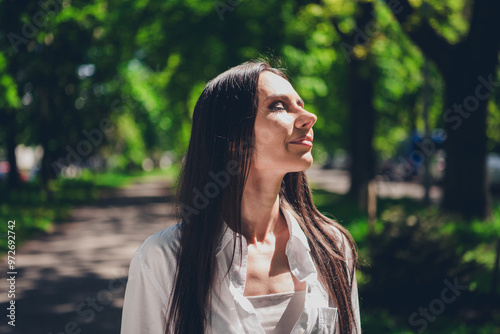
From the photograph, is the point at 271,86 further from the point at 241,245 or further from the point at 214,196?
the point at 241,245

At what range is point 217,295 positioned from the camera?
5.04 ft

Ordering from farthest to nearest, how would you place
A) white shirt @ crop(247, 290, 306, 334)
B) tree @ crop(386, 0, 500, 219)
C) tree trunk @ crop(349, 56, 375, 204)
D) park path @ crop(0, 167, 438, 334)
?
tree trunk @ crop(349, 56, 375, 204) → tree @ crop(386, 0, 500, 219) → park path @ crop(0, 167, 438, 334) → white shirt @ crop(247, 290, 306, 334)

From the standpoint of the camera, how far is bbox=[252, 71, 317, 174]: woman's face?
158 cm

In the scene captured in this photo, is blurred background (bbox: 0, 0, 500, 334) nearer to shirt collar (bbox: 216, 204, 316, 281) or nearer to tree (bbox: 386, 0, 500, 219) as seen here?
tree (bbox: 386, 0, 500, 219)

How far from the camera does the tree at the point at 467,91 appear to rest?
8938 mm

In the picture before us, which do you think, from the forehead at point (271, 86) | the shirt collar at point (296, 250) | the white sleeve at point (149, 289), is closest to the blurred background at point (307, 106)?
the forehead at point (271, 86)

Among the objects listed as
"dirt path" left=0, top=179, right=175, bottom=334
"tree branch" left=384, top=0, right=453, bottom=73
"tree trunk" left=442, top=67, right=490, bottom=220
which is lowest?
"dirt path" left=0, top=179, right=175, bottom=334

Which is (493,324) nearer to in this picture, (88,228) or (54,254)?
(54,254)

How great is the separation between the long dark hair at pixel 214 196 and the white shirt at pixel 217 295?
28mm

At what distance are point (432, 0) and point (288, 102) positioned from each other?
796 cm

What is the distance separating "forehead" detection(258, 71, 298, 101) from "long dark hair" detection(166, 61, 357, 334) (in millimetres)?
22

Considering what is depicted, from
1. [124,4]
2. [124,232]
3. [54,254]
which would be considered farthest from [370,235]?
[124,4]

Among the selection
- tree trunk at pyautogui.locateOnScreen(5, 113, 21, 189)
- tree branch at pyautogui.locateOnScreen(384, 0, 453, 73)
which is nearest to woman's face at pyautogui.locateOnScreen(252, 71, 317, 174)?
tree branch at pyautogui.locateOnScreen(384, 0, 453, 73)

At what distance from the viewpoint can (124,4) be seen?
46.3 ft
